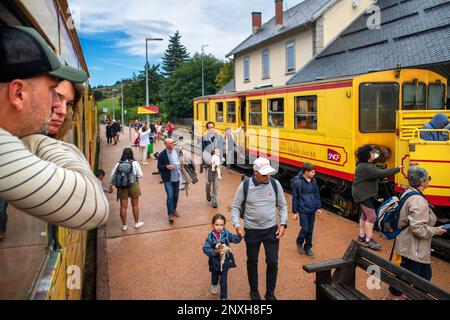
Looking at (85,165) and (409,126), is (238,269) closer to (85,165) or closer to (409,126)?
(409,126)

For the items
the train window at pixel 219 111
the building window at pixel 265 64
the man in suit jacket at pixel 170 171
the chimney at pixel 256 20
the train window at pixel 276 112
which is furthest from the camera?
the chimney at pixel 256 20

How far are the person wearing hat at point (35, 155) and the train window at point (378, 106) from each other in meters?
7.80

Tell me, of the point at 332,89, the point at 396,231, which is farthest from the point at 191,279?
the point at 332,89

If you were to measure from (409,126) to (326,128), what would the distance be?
1896 mm

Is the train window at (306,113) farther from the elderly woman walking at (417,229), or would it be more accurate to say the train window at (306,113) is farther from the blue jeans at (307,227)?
the elderly woman walking at (417,229)

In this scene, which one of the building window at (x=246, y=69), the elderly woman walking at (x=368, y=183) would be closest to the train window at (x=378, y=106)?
the elderly woman walking at (x=368, y=183)

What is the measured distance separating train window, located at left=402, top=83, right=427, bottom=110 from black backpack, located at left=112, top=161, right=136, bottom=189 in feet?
19.8

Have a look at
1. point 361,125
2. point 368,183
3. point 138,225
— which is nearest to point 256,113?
point 361,125

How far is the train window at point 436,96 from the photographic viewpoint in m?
8.62

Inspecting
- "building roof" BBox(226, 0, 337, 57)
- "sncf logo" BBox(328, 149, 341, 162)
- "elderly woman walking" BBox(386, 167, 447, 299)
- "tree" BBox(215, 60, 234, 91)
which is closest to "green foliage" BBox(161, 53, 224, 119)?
"tree" BBox(215, 60, 234, 91)

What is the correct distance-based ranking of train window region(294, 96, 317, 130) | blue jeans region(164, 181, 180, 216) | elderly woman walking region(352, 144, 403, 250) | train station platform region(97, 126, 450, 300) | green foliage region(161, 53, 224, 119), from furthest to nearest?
green foliage region(161, 53, 224, 119), train window region(294, 96, 317, 130), blue jeans region(164, 181, 180, 216), elderly woman walking region(352, 144, 403, 250), train station platform region(97, 126, 450, 300)

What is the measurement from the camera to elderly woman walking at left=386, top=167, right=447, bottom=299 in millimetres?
4223

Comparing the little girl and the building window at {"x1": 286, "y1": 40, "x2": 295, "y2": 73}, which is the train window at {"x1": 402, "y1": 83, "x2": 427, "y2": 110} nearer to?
the little girl

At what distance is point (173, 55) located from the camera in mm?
79438
